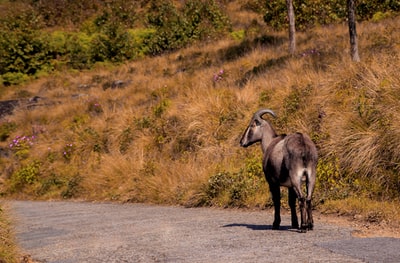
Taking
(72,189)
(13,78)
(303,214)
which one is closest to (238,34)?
(13,78)

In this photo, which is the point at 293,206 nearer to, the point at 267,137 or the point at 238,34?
the point at 267,137

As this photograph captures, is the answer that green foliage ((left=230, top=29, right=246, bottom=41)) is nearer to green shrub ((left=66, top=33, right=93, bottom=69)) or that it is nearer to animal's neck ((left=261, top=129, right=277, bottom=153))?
green shrub ((left=66, top=33, right=93, bottom=69))

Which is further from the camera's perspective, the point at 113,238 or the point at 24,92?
the point at 24,92

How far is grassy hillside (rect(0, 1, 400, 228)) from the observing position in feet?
35.5

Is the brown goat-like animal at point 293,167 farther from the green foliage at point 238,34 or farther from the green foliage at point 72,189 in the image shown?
the green foliage at point 238,34

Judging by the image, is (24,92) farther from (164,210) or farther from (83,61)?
(164,210)

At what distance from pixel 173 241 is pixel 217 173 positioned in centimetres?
487

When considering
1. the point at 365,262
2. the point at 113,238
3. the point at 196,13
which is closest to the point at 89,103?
the point at 196,13

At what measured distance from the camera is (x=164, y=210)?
1216 cm

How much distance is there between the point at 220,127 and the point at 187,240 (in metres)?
7.73

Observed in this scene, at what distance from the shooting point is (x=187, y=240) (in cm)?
810

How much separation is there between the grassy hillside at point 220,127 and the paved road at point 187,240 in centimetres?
133

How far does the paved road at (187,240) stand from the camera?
6.60 meters

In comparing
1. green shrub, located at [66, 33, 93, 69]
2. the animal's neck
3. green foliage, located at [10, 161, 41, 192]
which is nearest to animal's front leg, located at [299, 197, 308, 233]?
the animal's neck
